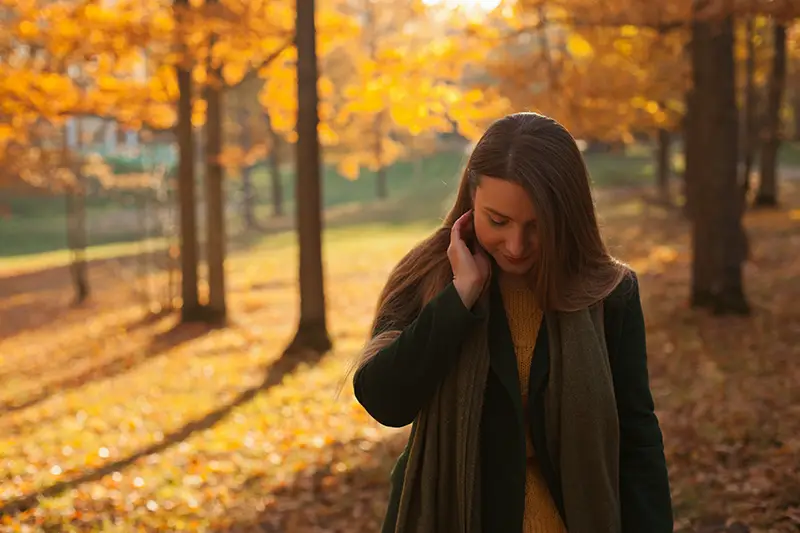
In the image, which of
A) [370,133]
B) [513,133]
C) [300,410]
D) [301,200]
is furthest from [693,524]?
[370,133]

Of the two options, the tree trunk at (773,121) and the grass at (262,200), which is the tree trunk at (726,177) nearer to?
the tree trunk at (773,121)

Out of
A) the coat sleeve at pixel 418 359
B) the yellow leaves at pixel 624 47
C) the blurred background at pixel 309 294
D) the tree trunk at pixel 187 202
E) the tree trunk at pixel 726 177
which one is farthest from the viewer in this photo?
the tree trunk at pixel 187 202

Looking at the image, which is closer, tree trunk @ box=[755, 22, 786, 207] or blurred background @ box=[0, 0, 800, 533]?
blurred background @ box=[0, 0, 800, 533]

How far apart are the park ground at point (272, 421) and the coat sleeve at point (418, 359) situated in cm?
29

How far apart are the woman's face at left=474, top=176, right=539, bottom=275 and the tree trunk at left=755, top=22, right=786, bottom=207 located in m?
11.1

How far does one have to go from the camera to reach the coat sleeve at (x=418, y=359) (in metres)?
2.11

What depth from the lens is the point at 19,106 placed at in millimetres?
12594

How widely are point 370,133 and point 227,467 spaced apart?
104 feet

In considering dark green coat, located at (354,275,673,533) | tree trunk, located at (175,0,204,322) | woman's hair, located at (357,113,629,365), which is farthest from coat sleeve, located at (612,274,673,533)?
tree trunk, located at (175,0,204,322)

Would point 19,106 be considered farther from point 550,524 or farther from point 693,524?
point 550,524

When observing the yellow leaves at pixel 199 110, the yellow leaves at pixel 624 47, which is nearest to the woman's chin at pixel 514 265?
the yellow leaves at pixel 624 47

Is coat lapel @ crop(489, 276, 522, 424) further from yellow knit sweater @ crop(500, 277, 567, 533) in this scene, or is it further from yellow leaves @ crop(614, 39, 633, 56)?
yellow leaves @ crop(614, 39, 633, 56)

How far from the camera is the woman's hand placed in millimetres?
2148

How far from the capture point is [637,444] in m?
2.28
